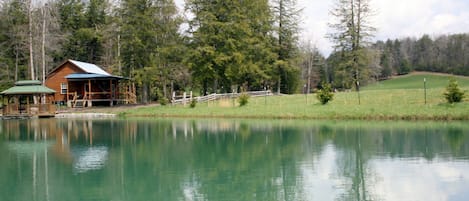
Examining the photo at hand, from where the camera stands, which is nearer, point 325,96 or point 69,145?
point 69,145

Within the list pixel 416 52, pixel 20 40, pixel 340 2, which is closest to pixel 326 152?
pixel 340 2

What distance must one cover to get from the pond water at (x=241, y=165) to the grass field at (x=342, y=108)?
198 inches

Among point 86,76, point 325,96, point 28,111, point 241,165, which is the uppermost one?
point 86,76

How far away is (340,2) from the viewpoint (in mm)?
44438

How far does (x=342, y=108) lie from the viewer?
3139 cm

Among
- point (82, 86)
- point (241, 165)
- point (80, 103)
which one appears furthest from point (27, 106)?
point (241, 165)

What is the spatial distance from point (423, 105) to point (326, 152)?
16.1m

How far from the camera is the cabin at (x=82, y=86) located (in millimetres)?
44969

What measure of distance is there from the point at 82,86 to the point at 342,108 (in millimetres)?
26873

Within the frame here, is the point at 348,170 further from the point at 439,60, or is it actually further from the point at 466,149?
the point at 439,60

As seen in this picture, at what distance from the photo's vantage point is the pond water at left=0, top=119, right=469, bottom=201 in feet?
33.4

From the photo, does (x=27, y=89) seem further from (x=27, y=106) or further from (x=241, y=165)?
(x=241, y=165)

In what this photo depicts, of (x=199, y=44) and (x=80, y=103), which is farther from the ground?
(x=199, y=44)

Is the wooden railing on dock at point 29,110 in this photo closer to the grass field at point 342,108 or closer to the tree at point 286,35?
the grass field at point 342,108
